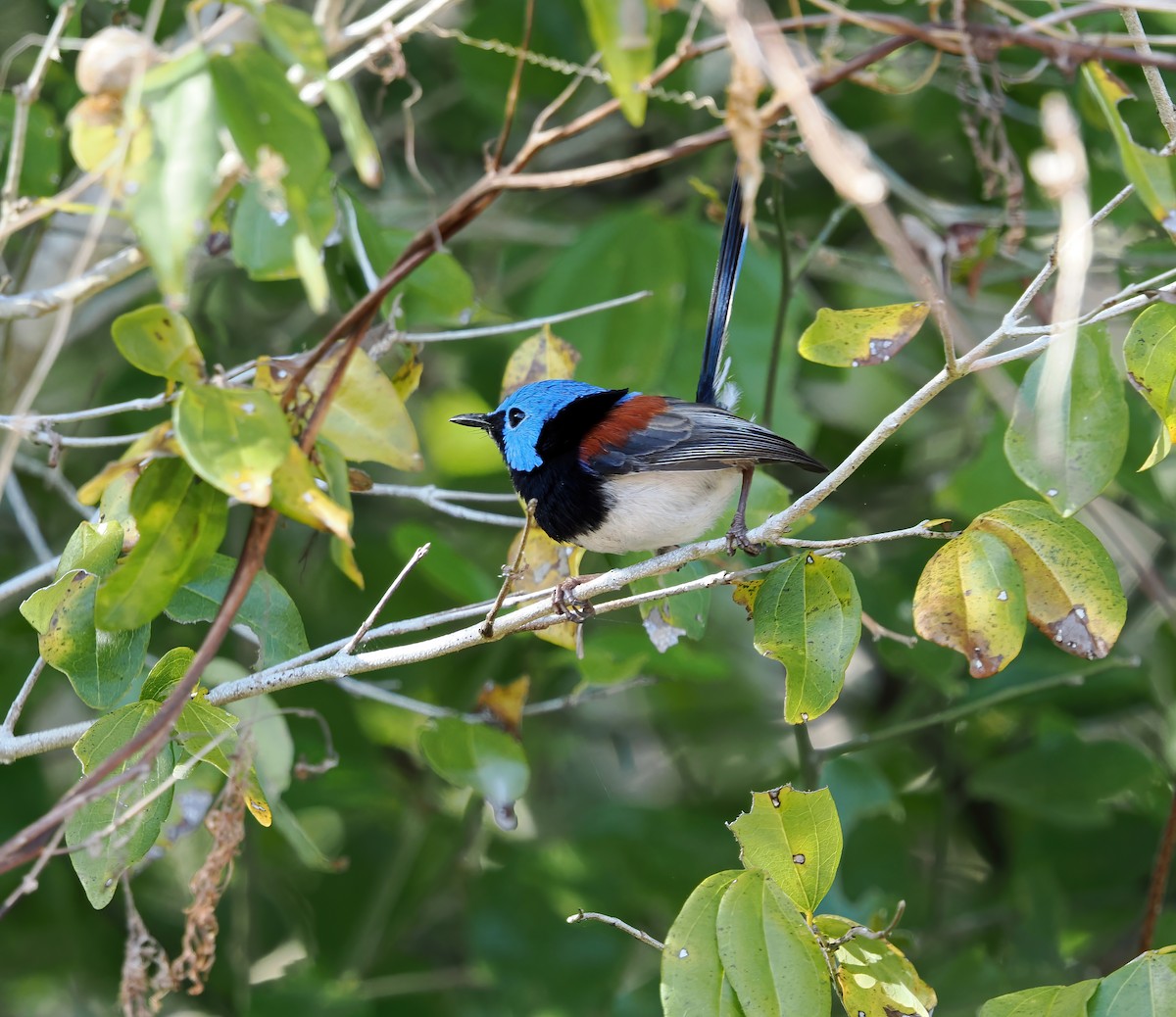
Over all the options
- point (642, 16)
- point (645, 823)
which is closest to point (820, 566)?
point (642, 16)

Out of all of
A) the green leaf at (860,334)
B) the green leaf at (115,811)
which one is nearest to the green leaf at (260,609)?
the green leaf at (115,811)

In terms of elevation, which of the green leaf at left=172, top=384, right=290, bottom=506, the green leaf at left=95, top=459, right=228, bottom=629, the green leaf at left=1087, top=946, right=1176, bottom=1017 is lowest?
the green leaf at left=1087, top=946, right=1176, bottom=1017

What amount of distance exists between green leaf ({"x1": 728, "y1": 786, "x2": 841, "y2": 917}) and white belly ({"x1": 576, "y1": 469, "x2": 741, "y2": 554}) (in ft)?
3.55

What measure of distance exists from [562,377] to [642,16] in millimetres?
1408

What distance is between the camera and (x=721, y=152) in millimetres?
4309

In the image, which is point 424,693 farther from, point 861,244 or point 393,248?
point 861,244

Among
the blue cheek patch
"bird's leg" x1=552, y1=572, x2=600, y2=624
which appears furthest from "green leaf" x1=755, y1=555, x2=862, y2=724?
the blue cheek patch

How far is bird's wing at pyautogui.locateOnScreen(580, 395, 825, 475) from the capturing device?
272 centimetres

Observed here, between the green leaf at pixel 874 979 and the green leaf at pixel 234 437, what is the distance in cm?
110

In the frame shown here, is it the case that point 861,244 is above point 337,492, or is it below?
below

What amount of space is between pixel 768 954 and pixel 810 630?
0.49m

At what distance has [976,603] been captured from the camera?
1910 millimetres

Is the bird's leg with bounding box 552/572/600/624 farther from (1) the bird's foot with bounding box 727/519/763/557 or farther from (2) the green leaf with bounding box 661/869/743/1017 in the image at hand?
(2) the green leaf with bounding box 661/869/743/1017

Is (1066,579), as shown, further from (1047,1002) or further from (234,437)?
(234,437)
